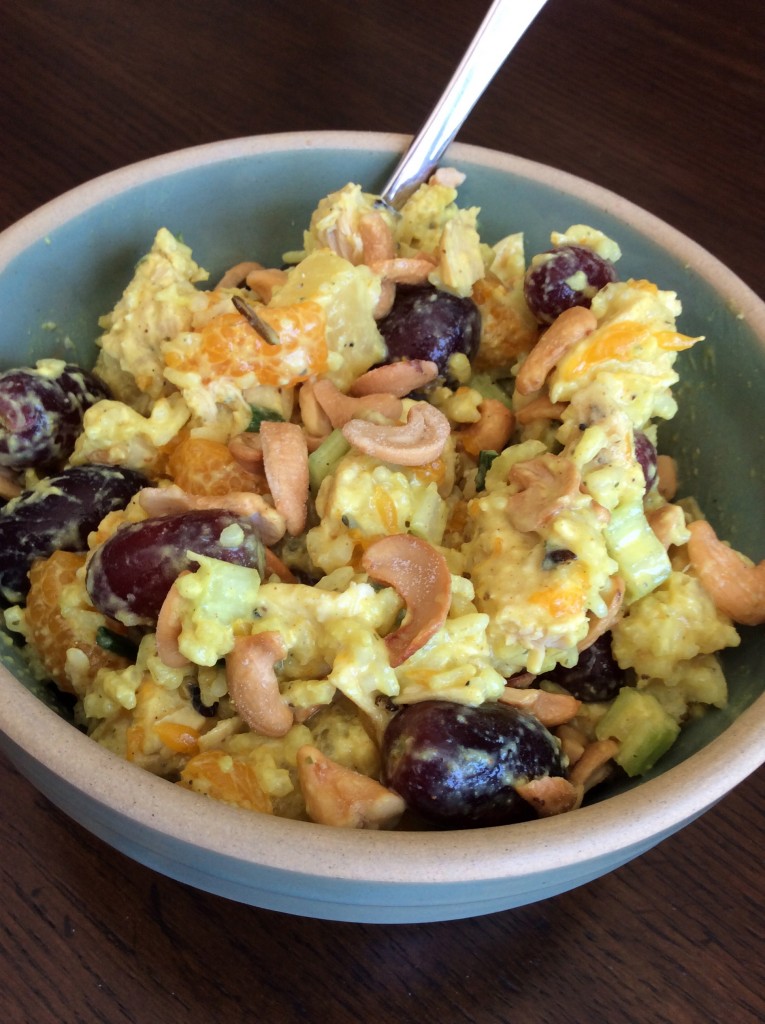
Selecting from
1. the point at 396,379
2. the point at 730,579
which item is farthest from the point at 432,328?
the point at 730,579

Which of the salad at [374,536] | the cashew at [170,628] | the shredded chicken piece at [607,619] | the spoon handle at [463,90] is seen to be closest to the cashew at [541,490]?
the salad at [374,536]

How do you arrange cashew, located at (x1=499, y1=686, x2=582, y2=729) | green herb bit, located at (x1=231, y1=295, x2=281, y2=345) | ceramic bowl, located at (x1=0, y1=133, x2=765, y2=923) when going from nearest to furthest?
1. ceramic bowl, located at (x1=0, y1=133, x2=765, y2=923)
2. cashew, located at (x1=499, y1=686, x2=582, y2=729)
3. green herb bit, located at (x1=231, y1=295, x2=281, y2=345)

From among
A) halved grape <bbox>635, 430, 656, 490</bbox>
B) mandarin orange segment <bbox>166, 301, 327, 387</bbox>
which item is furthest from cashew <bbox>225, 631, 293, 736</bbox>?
halved grape <bbox>635, 430, 656, 490</bbox>

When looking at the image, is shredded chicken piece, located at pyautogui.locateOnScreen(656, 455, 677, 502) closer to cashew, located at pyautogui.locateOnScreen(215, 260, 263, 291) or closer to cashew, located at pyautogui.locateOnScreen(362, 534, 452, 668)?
cashew, located at pyautogui.locateOnScreen(362, 534, 452, 668)

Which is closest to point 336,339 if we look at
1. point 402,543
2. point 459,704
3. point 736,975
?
point 402,543

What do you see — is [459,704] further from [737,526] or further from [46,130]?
[46,130]

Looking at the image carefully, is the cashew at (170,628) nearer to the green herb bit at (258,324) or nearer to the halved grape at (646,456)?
Result: the green herb bit at (258,324)
